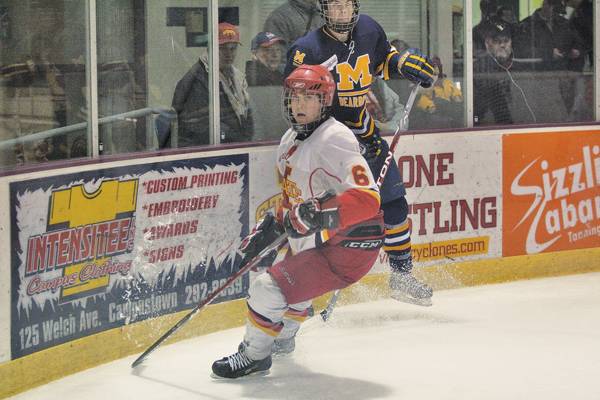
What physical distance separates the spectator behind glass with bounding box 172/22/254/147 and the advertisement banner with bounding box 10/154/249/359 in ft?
0.66

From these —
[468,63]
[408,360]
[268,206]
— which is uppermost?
[468,63]

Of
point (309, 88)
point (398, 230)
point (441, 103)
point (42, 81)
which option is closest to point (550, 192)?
point (441, 103)

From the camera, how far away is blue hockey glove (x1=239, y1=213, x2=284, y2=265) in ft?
14.0

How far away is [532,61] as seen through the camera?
21.6 feet

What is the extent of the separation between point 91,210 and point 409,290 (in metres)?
1.54

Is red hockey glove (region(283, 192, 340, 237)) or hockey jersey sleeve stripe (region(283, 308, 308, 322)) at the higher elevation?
red hockey glove (region(283, 192, 340, 237))

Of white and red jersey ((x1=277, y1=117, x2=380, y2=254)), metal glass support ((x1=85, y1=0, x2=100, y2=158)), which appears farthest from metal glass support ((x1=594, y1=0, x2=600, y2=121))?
metal glass support ((x1=85, y1=0, x2=100, y2=158))

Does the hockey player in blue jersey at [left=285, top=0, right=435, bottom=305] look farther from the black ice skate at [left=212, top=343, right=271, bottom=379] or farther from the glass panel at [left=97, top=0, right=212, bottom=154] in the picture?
the black ice skate at [left=212, top=343, right=271, bottom=379]

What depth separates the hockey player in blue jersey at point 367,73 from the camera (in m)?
4.99

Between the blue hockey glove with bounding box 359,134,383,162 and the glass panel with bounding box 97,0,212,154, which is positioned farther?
the blue hockey glove with bounding box 359,134,383,162

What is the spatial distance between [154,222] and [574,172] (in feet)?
8.70

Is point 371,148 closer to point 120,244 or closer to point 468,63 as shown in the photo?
point 120,244

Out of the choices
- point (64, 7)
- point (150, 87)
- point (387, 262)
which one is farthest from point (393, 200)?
point (64, 7)

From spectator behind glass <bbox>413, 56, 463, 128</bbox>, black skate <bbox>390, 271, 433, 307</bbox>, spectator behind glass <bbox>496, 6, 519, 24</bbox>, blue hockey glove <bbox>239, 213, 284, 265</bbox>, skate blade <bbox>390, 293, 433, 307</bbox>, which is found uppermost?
spectator behind glass <bbox>496, 6, 519, 24</bbox>
